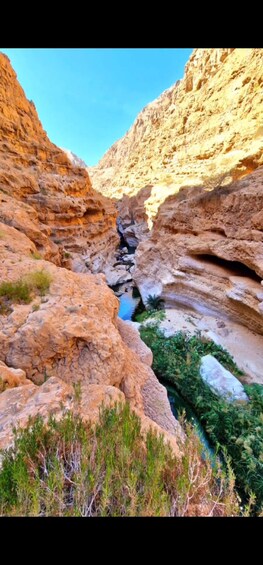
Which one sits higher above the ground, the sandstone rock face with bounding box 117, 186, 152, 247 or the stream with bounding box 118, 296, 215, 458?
the sandstone rock face with bounding box 117, 186, 152, 247

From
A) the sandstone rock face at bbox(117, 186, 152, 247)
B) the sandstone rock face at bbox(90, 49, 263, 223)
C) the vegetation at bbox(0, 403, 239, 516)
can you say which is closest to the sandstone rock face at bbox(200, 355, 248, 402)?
the vegetation at bbox(0, 403, 239, 516)

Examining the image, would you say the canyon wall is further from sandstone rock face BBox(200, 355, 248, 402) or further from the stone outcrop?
the stone outcrop

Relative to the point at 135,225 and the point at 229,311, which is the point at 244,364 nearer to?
the point at 229,311

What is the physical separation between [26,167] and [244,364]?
15866mm

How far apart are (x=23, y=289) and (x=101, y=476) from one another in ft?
10.5

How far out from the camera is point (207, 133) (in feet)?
88.4

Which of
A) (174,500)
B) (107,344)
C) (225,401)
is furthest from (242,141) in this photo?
(174,500)

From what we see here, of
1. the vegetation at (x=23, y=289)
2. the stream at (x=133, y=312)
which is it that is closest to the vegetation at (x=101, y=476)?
the vegetation at (x=23, y=289)

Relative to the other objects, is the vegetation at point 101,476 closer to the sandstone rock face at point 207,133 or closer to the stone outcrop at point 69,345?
the stone outcrop at point 69,345

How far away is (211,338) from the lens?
898 centimetres

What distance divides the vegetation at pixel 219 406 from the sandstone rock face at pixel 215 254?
191 cm

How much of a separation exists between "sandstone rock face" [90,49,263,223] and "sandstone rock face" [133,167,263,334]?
11.8 feet

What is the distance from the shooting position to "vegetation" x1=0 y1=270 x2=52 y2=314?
149 inches
